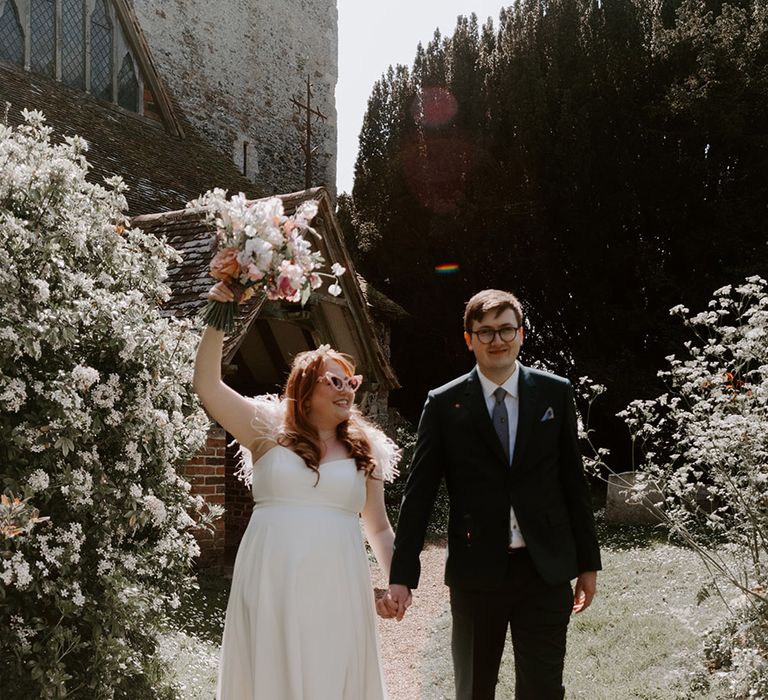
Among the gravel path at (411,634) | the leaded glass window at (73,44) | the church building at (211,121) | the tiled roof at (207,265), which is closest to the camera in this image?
the gravel path at (411,634)

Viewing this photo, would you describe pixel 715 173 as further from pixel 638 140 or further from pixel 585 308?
pixel 585 308

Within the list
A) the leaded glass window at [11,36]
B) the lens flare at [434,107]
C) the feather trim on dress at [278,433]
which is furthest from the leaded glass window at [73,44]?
the feather trim on dress at [278,433]

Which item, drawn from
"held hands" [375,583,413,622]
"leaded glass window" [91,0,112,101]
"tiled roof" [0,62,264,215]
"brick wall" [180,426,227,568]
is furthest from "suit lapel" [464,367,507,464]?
"leaded glass window" [91,0,112,101]

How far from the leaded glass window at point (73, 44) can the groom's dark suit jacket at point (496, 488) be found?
13386mm

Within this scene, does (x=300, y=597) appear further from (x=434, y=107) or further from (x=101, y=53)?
(x=434, y=107)

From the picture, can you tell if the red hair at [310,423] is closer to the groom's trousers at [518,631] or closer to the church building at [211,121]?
the groom's trousers at [518,631]

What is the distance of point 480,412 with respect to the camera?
3359mm

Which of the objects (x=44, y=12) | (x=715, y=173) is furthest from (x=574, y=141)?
(x=44, y=12)

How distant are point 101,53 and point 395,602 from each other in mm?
14333

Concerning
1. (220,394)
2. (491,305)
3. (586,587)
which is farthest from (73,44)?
(586,587)

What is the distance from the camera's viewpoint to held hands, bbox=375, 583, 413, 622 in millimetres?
3189

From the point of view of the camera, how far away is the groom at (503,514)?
320 cm

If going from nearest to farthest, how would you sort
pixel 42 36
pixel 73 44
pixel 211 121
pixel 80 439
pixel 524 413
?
pixel 524 413 → pixel 80 439 → pixel 42 36 → pixel 73 44 → pixel 211 121

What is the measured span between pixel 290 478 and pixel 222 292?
2.47 ft
